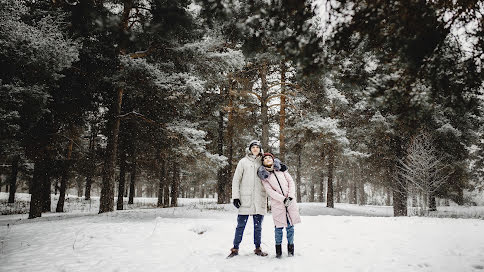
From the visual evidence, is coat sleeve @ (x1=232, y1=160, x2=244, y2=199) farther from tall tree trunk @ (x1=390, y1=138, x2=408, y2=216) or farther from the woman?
tall tree trunk @ (x1=390, y1=138, x2=408, y2=216)

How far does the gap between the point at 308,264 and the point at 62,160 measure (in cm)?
1480

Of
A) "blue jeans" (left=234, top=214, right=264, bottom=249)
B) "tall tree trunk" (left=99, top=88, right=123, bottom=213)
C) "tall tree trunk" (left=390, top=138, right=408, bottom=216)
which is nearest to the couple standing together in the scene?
"blue jeans" (left=234, top=214, right=264, bottom=249)

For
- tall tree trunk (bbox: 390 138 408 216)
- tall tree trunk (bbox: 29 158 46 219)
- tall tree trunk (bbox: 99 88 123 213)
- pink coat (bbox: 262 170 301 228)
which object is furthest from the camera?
tall tree trunk (bbox: 390 138 408 216)

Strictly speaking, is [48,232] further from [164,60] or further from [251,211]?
[164,60]

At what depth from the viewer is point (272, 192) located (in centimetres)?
463

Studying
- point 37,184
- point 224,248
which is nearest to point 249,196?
point 224,248

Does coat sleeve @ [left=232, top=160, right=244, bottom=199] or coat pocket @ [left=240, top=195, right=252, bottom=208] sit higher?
coat sleeve @ [left=232, top=160, right=244, bottom=199]

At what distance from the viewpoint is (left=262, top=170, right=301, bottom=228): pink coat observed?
448cm

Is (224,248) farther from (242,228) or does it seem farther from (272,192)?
(272,192)

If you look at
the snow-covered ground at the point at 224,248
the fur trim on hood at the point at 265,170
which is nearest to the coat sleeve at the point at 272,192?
the fur trim on hood at the point at 265,170

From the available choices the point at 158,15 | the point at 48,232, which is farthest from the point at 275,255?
the point at 48,232

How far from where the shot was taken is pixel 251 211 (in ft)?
15.5

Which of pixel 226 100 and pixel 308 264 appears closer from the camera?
pixel 308 264

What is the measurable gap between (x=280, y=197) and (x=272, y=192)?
17 cm
